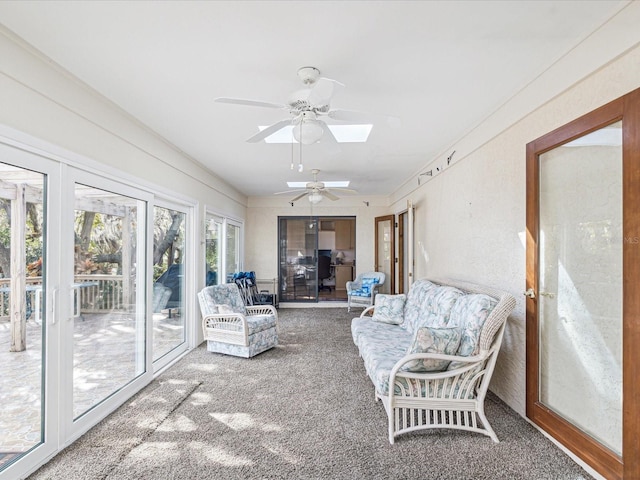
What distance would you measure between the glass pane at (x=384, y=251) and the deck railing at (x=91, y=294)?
5.28 m

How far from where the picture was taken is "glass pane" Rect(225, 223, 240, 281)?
6.31 meters

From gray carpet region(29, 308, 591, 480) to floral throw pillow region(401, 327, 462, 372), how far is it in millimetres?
475

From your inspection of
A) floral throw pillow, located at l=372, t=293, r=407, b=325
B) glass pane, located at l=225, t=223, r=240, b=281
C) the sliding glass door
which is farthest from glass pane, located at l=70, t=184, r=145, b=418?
glass pane, located at l=225, t=223, r=240, b=281

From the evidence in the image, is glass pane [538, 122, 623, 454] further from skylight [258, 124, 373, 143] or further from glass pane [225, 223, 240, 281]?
glass pane [225, 223, 240, 281]

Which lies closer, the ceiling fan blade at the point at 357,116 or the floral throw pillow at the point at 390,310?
the ceiling fan blade at the point at 357,116

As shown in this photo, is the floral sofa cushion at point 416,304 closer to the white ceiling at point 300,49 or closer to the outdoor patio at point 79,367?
the white ceiling at point 300,49

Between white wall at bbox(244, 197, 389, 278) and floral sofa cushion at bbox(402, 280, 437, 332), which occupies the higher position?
white wall at bbox(244, 197, 389, 278)

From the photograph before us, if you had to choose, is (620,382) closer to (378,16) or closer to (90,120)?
(378,16)

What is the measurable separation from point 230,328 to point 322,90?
3076 millimetres

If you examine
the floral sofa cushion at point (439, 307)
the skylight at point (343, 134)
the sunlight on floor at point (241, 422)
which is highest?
the skylight at point (343, 134)

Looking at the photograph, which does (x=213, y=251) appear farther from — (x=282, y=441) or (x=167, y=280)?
(x=282, y=441)

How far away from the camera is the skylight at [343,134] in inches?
140

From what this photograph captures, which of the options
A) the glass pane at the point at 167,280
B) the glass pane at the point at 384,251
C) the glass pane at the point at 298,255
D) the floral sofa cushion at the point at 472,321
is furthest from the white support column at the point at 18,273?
the glass pane at the point at 384,251

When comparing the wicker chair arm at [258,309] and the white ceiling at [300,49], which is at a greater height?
the white ceiling at [300,49]
